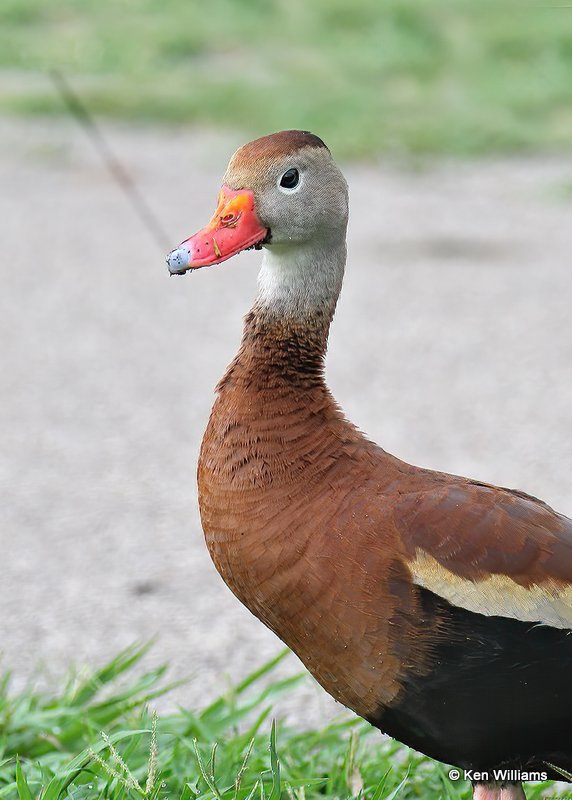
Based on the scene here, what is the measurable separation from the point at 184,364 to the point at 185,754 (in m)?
3.28

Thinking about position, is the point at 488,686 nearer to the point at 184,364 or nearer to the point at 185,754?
the point at 185,754

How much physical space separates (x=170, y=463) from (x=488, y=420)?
4.49ft

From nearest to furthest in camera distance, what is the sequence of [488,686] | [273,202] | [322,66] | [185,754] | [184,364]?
[488,686] < [273,202] < [185,754] < [184,364] < [322,66]

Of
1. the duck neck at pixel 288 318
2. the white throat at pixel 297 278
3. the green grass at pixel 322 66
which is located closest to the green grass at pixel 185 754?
the duck neck at pixel 288 318

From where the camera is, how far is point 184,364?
19.6 feet

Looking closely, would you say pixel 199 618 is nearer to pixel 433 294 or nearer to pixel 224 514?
pixel 224 514

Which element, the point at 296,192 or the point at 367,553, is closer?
the point at 367,553

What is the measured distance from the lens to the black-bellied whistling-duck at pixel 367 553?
221 centimetres

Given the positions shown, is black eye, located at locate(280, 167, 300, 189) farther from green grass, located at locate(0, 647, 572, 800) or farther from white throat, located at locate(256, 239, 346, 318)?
green grass, located at locate(0, 647, 572, 800)

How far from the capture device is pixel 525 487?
4742mm

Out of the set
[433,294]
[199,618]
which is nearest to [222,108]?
[433,294]

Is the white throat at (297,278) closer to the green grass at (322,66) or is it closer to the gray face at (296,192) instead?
the gray face at (296,192)

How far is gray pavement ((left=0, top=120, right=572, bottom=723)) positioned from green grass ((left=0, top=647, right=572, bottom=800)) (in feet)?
1.07

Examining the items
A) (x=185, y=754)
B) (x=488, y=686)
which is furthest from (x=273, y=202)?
(x=185, y=754)
